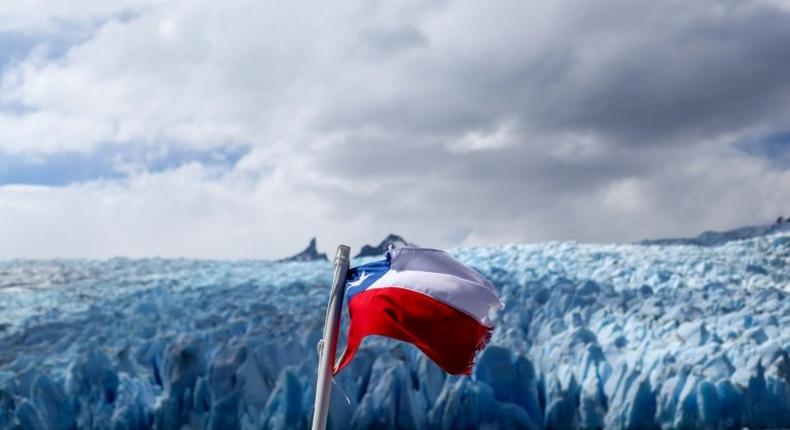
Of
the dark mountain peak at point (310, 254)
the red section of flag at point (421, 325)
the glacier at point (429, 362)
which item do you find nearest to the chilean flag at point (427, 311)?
the red section of flag at point (421, 325)

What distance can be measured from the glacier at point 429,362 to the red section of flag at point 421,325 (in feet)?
27.8

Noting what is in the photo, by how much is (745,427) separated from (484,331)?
9646 mm

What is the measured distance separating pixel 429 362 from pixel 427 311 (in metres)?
9.03

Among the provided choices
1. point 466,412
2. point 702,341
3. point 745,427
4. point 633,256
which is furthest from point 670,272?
point 466,412

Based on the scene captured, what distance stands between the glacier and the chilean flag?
8454 mm

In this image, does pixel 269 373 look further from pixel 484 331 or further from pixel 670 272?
pixel 484 331

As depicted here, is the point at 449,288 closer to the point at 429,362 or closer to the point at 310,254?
the point at 429,362

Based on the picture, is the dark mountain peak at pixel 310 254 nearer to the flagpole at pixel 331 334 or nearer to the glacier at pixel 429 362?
the glacier at pixel 429 362

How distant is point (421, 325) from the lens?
5242 millimetres

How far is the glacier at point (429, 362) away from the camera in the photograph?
13.7 m

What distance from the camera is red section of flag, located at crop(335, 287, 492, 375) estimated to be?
5.26m

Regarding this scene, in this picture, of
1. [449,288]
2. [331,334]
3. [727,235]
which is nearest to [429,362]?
[449,288]

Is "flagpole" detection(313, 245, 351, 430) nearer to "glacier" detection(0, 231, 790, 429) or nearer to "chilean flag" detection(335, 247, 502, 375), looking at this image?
"chilean flag" detection(335, 247, 502, 375)

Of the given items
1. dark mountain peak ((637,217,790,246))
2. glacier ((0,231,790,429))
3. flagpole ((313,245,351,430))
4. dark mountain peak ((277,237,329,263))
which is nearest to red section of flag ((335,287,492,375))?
flagpole ((313,245,351,430))
